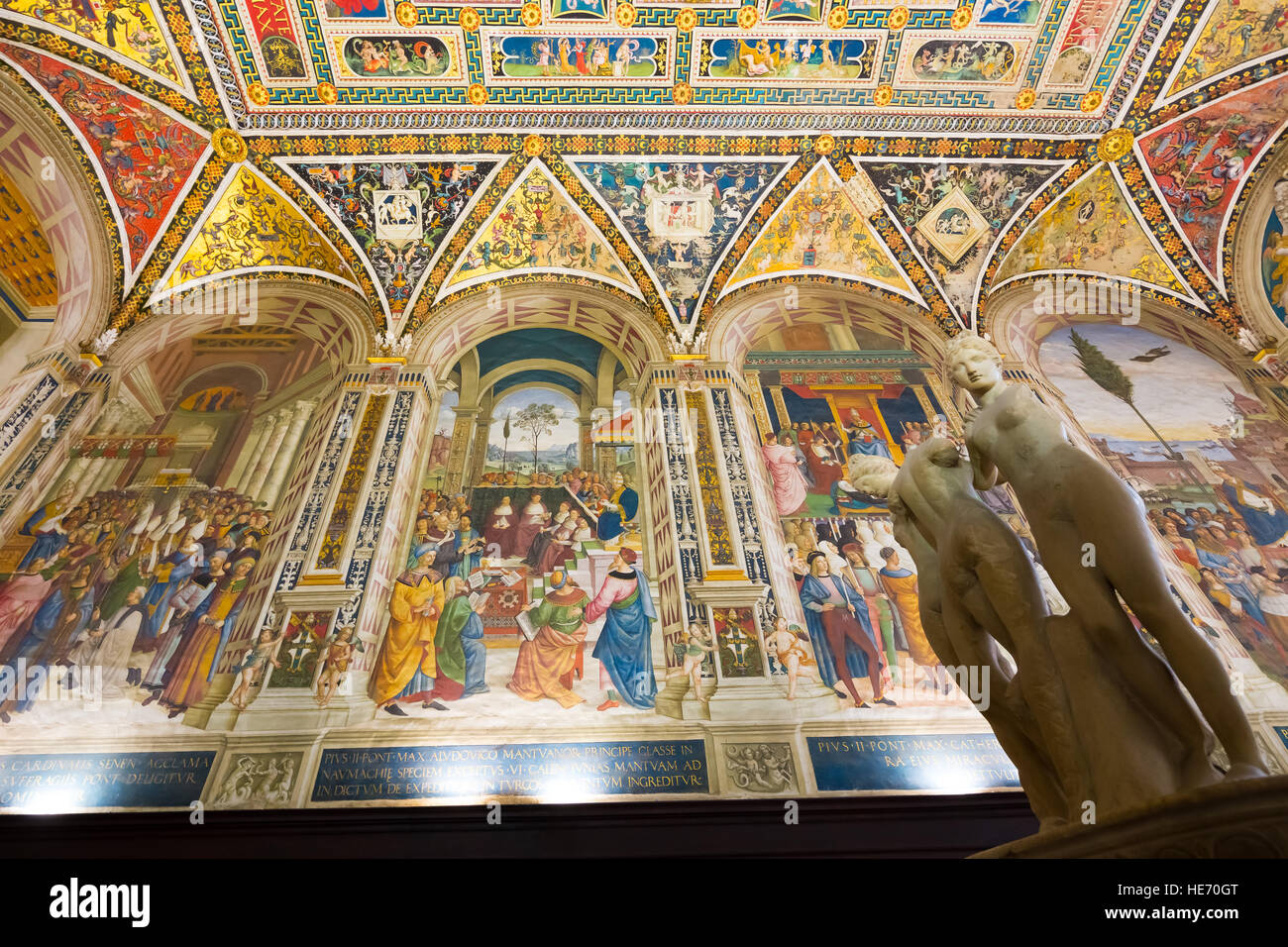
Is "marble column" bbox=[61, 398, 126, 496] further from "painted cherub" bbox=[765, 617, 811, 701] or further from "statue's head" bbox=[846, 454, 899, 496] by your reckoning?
"statue's head" bbox=[846, 454, 899, 496]

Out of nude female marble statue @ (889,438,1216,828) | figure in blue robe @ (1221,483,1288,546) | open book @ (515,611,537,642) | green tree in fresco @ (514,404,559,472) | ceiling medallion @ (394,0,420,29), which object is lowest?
nude female marble statue @ (889,438,1216,828)

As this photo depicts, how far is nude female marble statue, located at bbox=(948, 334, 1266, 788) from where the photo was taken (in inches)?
105

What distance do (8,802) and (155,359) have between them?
17.7 ft

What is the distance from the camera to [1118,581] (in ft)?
9.39

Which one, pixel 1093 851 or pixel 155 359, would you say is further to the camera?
pixel 155 359

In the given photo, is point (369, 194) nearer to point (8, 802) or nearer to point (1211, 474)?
point (8, 802)

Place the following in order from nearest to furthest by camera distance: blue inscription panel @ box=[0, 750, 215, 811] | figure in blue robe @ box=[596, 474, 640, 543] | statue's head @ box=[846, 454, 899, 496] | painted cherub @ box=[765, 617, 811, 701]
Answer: statue's head @ box=[846, 454, 899, 496] < blue inscription panel @ box=[0, 750, 215, 811] < painted cherub @ box=[765, 617, 811, 701] < figure in blue robe @ box=[596, 474, 640, 543]

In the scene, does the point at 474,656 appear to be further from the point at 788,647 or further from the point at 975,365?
the point at 975,365

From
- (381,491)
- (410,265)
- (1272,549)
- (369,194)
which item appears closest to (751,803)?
(381,491)

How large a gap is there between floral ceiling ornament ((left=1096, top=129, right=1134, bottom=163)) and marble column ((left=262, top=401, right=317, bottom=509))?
31.4 ft

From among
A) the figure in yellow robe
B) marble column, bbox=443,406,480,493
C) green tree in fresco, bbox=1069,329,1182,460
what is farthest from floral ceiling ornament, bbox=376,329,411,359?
green tree in fresco, bbox=1069,329,1182,460

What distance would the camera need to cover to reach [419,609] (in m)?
6.50

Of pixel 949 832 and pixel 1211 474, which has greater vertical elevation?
pixel 1211 474

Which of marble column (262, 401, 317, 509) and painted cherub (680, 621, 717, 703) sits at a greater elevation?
marble column (262, 401, 317, 509)
